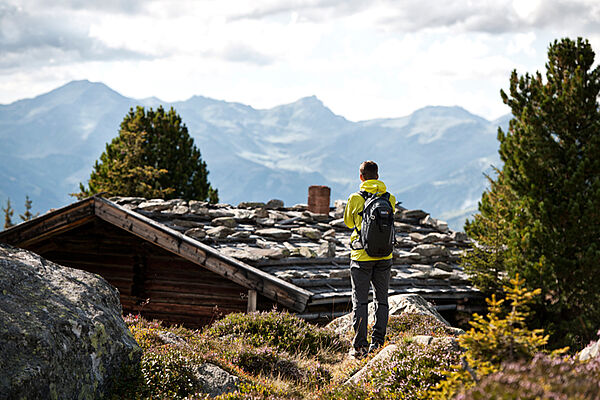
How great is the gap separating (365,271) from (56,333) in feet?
10.8

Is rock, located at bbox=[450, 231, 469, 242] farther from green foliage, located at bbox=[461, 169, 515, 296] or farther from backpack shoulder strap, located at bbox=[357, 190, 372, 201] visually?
backpack shoulder strap, located at bbox=[357, 190, 372, 201]

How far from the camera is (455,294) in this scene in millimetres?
12500

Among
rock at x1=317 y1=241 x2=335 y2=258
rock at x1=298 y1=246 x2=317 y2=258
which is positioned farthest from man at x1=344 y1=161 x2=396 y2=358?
rock at x1=317 y1=241 x2=335 y2=258

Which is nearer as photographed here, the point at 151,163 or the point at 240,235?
the point at 240,235

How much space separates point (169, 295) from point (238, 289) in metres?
1.51

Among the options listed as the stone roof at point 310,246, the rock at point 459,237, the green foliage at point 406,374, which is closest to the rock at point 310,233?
the stone roof at point 310,246

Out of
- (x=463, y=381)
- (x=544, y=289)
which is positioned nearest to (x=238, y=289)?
(x=544, y=289)

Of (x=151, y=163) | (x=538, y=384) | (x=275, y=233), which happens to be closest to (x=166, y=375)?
(x=538, y=384)

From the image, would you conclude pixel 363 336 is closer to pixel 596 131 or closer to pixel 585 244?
pixel 585 244

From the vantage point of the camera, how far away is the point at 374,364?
17.9 feet

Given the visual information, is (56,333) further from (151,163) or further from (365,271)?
(151,163)

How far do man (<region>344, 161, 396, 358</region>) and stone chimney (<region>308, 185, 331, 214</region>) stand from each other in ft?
29.2

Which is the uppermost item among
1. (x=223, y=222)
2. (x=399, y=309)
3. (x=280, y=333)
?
(x=223, y=222)

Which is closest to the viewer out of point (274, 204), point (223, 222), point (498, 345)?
point (498, 345)
